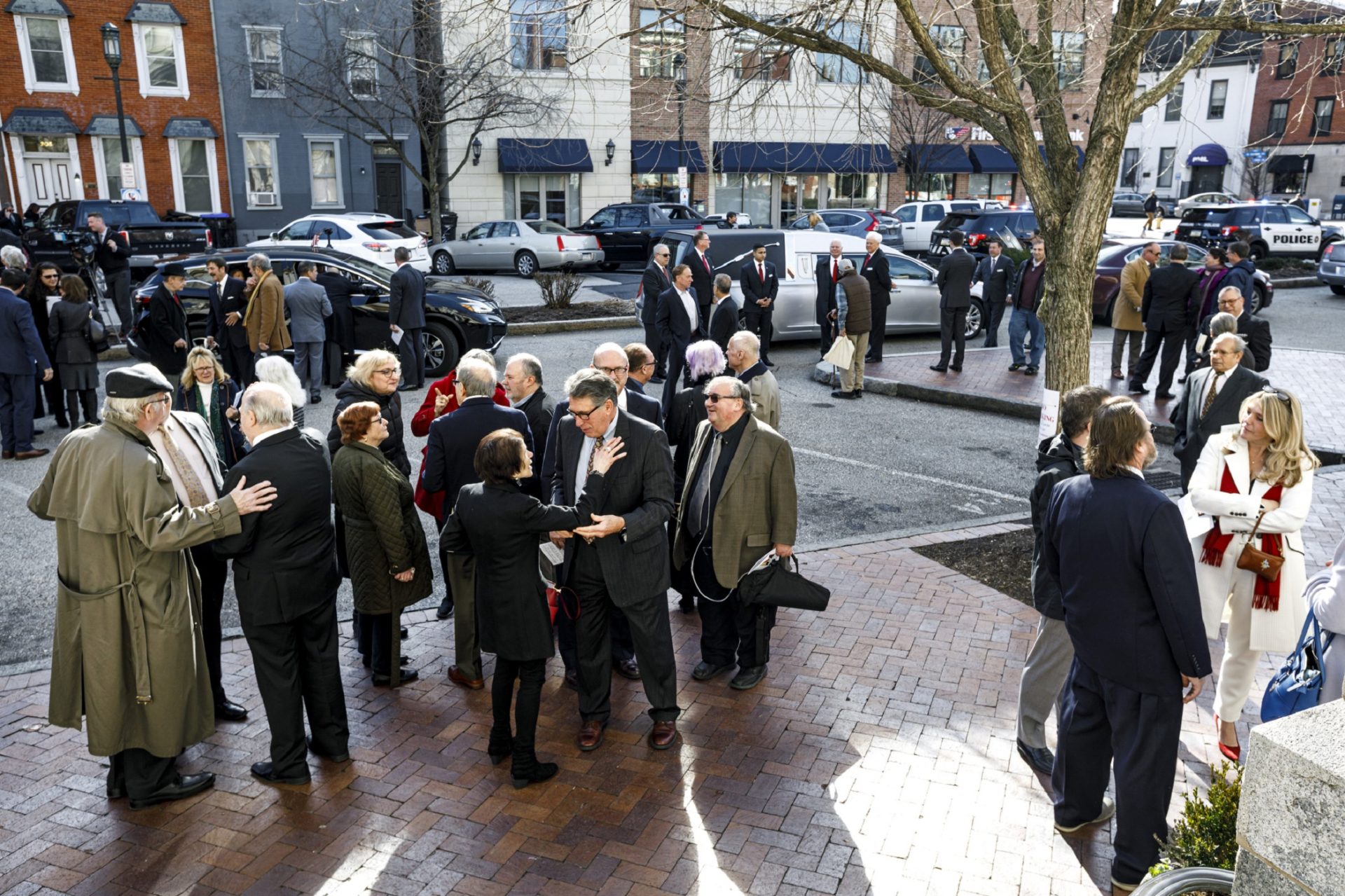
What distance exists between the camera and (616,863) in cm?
428

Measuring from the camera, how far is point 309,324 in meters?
12.4

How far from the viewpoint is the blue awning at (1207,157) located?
51062 mm

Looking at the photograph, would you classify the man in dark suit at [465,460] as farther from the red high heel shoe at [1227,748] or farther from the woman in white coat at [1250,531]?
the red high heel shoe at [1227,748]

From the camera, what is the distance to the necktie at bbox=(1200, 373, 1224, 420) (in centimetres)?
683

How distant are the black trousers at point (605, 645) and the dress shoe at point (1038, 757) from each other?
170 centimetres

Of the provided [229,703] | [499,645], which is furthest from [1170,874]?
[229,703]

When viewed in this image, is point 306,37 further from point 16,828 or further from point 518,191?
point 16,828

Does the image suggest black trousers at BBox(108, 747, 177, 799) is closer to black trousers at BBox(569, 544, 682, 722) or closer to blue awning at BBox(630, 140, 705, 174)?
black trousers at BBox(569, 544, 682, 722)

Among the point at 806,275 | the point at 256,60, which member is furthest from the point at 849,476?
the point at 256,60

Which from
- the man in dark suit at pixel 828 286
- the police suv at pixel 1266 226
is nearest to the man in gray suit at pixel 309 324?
the man in dark suit at pixel 828 286

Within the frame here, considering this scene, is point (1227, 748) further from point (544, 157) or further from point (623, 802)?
point (544, 157)

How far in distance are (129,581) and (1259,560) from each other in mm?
5077

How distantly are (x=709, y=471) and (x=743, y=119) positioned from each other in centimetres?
462

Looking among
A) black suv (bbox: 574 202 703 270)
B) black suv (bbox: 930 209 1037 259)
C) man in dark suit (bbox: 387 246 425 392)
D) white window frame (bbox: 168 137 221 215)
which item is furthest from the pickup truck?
black suv (bbox: 930 209 1037 259)
